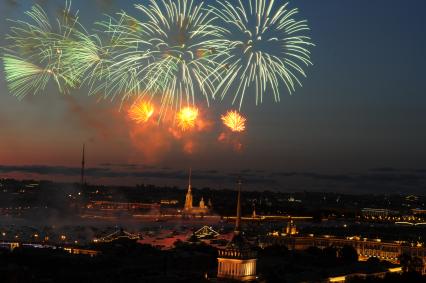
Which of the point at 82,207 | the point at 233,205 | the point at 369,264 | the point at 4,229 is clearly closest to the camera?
the point at 369,264

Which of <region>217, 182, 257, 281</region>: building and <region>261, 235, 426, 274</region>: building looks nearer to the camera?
<region>217, 182, 257, 281</region>: building

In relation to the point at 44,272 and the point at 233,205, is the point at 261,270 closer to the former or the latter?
the point at 44,272

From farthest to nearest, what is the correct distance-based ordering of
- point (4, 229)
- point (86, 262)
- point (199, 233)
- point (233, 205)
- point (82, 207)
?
1. point (233, 205)
2. point (82, 207)
3. point (199, 233)
4. point (4, 229)
5. point (86, 262)

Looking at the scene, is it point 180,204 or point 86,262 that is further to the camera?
point 180,204

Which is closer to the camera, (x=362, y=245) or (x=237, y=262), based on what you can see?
(x=237, y=262)

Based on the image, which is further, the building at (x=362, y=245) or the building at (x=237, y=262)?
the building at (x=362, y=245)

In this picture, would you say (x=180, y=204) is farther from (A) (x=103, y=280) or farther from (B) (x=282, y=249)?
(A) (x=103, y=280)

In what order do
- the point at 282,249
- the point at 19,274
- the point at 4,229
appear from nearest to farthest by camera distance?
the point at 19,274, the point at 282,249, the point at 4,229

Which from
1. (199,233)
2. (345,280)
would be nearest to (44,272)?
(345,280)

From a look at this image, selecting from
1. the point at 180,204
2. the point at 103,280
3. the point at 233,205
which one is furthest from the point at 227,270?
the point at 180,204
